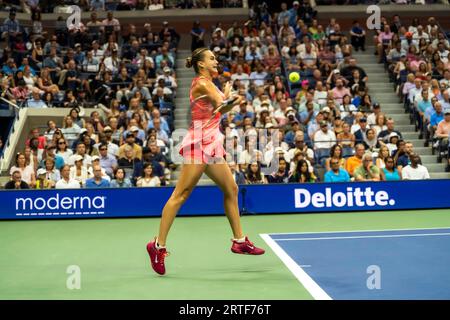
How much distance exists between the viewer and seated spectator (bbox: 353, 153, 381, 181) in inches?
550

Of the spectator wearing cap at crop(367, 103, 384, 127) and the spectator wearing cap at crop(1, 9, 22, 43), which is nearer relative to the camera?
the spectator wearing cap at crop(367, 103, 384, 127)

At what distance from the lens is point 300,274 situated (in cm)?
738

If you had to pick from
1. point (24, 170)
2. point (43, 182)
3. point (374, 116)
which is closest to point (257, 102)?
point (374, 116)

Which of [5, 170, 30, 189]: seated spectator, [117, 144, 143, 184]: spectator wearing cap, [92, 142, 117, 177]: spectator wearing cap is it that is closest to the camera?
[5, 170, 30, 189]: seated spectator

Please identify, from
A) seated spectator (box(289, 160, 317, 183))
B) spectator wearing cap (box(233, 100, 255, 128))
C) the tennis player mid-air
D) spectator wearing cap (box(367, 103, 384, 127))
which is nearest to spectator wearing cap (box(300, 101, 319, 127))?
spectator wearing cap (box(233, 100, 255, 128))

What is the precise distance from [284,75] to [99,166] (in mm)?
6673

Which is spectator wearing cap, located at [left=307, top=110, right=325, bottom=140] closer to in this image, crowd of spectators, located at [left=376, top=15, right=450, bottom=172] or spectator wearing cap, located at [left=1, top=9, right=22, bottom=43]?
crowd of spectators, located at [left=376, top=15, right=450, bottom=172]

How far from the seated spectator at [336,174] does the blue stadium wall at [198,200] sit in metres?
0.62

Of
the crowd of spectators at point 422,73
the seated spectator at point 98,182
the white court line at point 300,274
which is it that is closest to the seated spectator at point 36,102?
the seated spectator at point 98,182

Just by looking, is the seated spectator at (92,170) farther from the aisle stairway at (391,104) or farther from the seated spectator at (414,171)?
the aisle stairway at (391,104)

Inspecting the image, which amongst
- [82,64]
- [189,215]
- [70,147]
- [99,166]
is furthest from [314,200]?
[82,64]

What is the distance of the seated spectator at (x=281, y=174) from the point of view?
14.0m

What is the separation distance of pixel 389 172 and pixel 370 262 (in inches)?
255

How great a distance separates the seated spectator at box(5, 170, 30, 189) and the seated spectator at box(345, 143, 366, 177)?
613 cm
